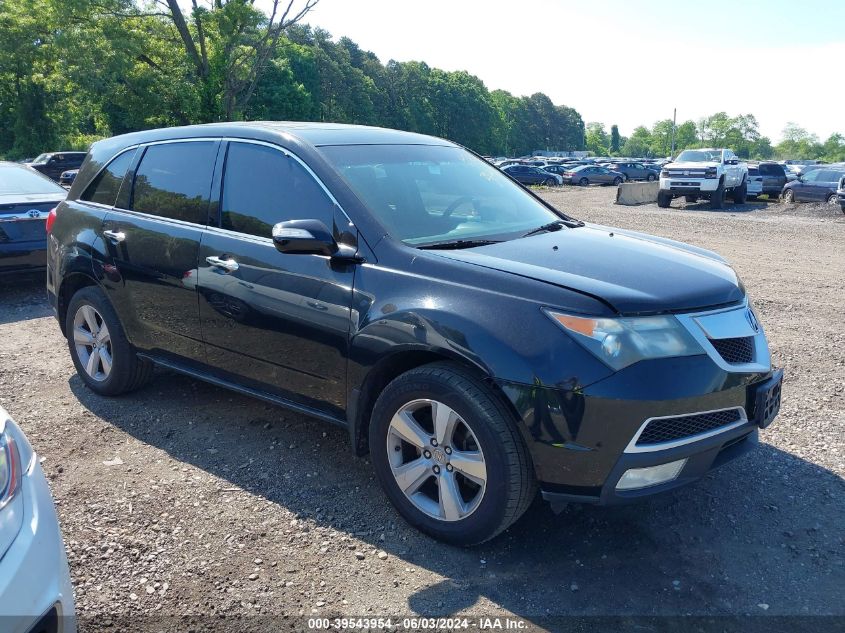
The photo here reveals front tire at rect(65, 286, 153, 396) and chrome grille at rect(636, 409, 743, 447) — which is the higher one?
chrome grille at rect(636, 409, 743, 447)

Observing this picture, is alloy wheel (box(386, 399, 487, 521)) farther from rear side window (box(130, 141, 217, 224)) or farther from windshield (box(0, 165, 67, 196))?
windshield (box(0, 165, 67, 196))

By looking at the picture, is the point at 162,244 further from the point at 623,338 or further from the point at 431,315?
the point at 623,338

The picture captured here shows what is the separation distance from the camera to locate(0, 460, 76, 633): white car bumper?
6.26 feet

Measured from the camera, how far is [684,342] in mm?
2873

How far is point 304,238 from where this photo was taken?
3293 millimetres

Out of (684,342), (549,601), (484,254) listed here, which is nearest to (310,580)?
(549,601)

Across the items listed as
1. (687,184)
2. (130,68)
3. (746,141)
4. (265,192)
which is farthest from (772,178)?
(746,141)

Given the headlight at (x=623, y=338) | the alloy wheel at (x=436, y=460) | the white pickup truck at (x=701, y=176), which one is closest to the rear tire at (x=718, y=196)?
the white pickup truck at (x=701, y=176)

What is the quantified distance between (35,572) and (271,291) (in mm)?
1867

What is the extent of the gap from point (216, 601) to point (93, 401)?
2604mm

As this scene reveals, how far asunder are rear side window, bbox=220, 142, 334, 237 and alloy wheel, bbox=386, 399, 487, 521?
3.49 feet

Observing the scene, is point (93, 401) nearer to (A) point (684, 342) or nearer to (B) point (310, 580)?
(B) point (310, 580)

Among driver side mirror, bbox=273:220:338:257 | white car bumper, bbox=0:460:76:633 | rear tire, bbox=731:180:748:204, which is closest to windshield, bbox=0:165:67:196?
driver side mirror, bbox=273:220:338:257

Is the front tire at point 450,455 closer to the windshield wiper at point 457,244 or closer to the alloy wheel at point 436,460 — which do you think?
the alloy wheel at point 436,460
